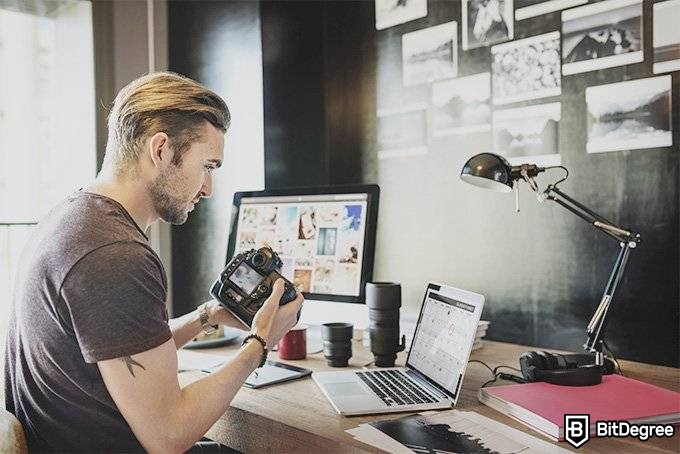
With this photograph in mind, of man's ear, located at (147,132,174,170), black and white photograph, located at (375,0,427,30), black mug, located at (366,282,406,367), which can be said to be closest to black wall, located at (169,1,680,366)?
black and white photograph, located at (375,0,427,30)

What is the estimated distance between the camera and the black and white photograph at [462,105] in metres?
1.79

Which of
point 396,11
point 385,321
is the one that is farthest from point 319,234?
point 396,11

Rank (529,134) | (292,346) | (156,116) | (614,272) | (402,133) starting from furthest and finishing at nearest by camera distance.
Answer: (402,133) → (529,134) → (292,346) → (614,272) → (156,116)

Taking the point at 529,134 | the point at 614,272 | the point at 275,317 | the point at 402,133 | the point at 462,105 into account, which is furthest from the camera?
the point at 402,133

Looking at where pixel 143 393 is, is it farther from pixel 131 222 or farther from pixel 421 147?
pixel 421 147

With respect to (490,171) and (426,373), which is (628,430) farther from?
(490,171)

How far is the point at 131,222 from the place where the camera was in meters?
1.08

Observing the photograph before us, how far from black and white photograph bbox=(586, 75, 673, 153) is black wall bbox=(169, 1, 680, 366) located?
2 centimetres

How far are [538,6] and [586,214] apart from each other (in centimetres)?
60

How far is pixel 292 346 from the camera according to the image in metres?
1.59

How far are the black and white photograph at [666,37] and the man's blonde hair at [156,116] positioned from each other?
1027 millimetres

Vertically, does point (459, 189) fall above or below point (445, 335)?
above

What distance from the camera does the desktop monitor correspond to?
1609 millimetres

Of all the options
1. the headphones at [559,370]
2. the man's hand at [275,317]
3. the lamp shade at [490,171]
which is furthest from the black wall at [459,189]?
the man's hand at [275,317]
